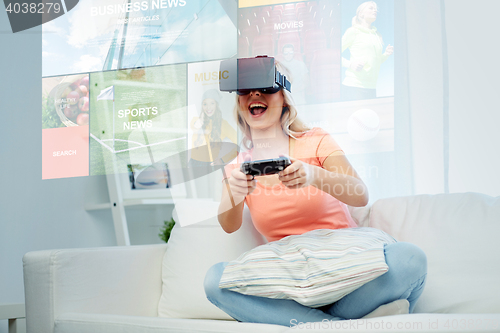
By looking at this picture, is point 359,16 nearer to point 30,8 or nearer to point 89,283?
point 89,283

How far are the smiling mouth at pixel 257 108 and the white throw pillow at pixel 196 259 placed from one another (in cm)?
27

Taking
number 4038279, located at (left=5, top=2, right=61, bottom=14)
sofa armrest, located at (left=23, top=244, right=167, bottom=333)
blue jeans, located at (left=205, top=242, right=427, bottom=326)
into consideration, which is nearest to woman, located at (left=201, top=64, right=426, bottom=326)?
Answer: blue jeans, located at (left=205, top=242, right=427, bottom=326)

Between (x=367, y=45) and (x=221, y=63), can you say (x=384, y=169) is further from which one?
(x=221, y=63)

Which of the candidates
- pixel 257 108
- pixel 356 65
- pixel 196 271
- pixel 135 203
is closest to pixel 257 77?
pixel 257 108

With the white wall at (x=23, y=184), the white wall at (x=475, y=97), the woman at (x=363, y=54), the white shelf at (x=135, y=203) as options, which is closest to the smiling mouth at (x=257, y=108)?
the woman at (x=363, y=54)

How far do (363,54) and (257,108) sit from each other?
0.46 m

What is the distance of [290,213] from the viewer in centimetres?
95

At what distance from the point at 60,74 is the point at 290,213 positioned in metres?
1.02

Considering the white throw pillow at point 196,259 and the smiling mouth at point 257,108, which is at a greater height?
the smiling mouth at point 257,108

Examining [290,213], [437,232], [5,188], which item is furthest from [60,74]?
[437,232]

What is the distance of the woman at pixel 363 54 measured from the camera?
1.31m

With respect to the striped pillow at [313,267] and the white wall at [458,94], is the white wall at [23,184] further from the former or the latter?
the white wall at [458,94]

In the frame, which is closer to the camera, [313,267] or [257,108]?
[313,267]

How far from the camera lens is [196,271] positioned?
42.3 inches
